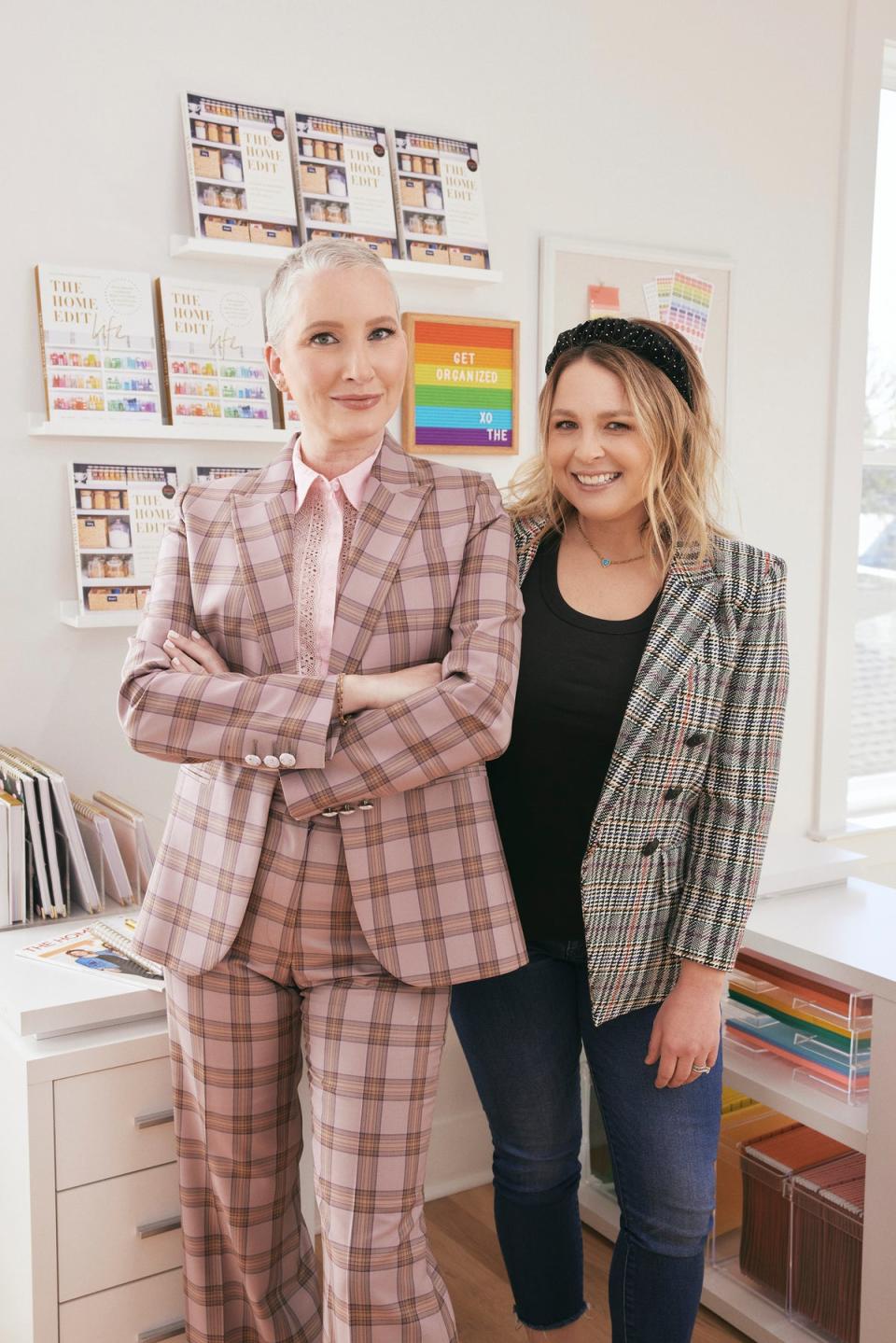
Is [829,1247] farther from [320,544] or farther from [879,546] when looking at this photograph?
[879,546]

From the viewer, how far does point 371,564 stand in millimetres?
1478

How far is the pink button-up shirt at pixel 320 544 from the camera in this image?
1492mm

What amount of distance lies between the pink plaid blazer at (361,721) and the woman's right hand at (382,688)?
0.06ft

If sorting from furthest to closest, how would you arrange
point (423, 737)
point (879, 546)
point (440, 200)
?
point (879, 546) < point (440, 200) < point (423, 737)

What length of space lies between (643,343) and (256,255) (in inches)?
38.1

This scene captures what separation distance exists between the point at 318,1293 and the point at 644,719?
92cm

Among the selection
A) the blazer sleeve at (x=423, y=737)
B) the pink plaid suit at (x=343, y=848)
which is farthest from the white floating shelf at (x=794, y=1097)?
the blazer sleeve at (x=423, y=737)

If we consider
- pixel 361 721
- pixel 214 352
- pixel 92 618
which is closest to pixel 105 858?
pixel 92 618

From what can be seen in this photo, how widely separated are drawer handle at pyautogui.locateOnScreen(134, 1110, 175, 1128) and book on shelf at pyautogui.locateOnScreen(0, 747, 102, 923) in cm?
42

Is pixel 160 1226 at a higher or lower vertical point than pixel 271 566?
lower

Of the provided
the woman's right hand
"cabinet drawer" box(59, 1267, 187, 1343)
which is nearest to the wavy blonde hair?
the woman's right hand

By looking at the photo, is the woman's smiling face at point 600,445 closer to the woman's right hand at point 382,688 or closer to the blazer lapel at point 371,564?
the blazer lapel at point 371,564

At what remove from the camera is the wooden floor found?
209cm

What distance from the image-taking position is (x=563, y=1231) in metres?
1.69
